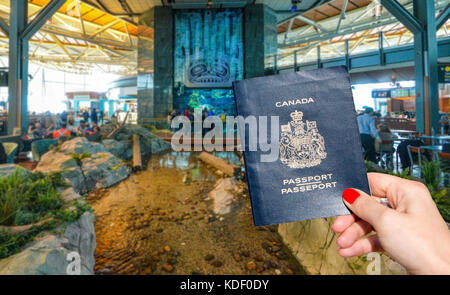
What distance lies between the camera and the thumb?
2.41ft

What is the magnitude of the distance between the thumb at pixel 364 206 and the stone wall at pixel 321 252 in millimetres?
1448

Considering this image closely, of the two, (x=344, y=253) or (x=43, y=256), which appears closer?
(x=344, y=253)

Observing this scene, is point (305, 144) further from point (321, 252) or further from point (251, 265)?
point (251, 265)

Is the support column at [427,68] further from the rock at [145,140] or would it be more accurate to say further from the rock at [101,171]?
the rock at [145,140]

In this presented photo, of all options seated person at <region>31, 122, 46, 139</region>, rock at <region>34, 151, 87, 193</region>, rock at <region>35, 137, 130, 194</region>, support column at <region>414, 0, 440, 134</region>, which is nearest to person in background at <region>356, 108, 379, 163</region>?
support column at <region>414, 0, 440, 134</region>

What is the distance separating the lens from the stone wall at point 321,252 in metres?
2.00

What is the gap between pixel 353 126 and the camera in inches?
29.9

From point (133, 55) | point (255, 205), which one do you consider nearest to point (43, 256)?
point (255, 205)

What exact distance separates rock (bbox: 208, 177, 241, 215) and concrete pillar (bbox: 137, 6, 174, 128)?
10232 millimetres

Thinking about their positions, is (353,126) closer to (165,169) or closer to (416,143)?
(416,143)

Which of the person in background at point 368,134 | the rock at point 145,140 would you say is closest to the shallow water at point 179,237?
the person in background at point 368,134

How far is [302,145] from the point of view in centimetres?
76

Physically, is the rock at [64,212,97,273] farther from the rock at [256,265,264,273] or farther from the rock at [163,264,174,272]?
the rock at [256,265,264,273]
